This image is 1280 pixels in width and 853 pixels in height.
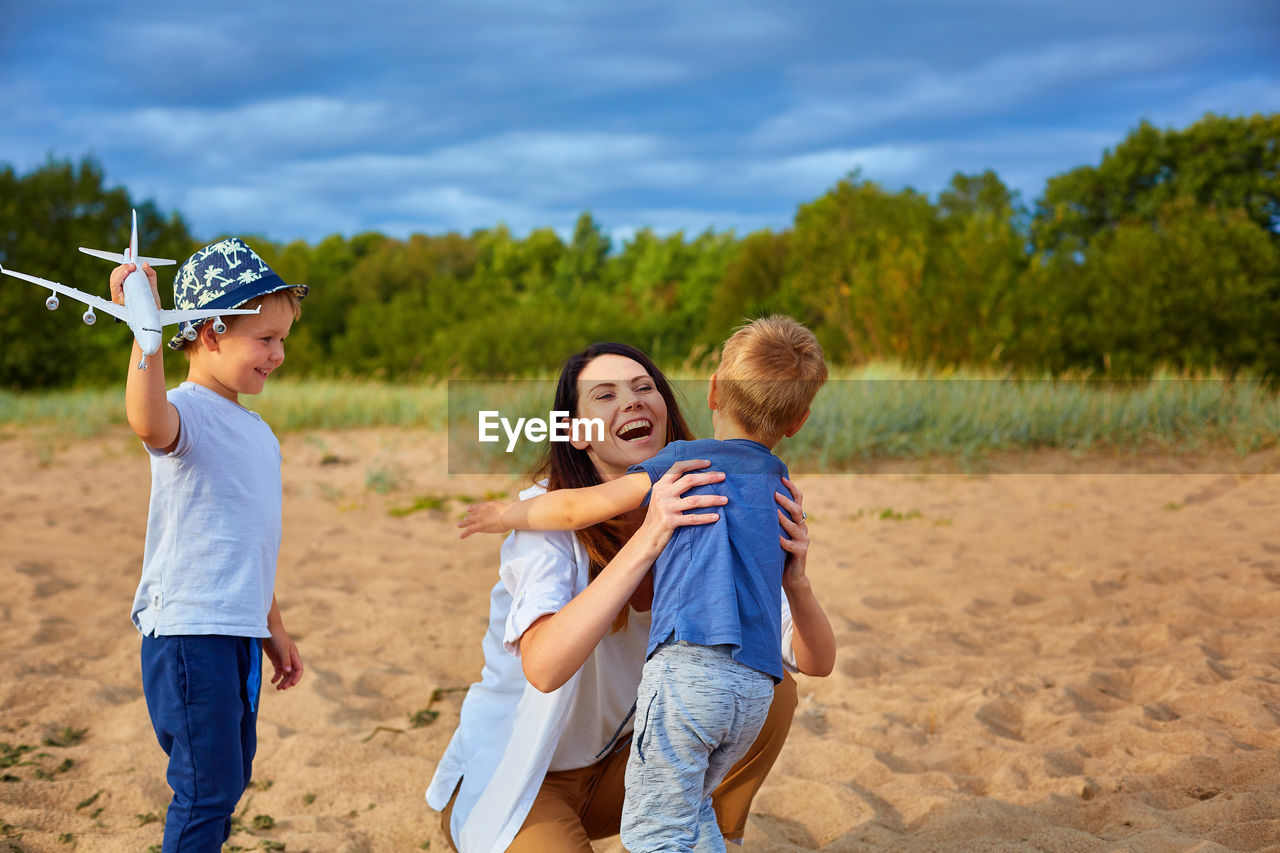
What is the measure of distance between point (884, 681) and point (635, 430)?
98.0 inches

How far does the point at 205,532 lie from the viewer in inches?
92.5

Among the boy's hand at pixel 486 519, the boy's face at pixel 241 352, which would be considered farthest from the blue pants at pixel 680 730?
the boy's face at pixel 241 352

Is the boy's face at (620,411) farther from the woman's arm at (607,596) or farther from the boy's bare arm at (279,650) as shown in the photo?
the boy's bare arm at (279,650)

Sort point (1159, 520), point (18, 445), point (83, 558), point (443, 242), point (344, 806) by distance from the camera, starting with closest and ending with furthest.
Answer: point (344, 806), point (83, 558), point (1159, 520), point (18, 445), point (443, 242)

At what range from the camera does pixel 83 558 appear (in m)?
6.35

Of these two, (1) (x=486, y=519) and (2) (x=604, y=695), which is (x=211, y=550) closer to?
(1) (x=486, y=519)

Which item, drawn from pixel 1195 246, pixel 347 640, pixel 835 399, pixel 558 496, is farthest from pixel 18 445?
pixel 1195 246

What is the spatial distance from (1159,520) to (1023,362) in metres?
8.99

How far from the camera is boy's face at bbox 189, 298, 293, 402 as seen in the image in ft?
7.84

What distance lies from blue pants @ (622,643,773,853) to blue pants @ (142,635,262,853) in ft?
3.34

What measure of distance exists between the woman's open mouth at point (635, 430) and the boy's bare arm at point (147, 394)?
1.04m

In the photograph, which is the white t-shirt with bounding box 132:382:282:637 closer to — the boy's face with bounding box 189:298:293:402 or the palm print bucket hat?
the boy's face with bounding box 189:298:293:402

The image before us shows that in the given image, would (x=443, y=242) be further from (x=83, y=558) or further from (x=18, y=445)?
(x=83, y=558)

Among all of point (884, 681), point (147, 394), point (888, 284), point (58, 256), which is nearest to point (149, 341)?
point (147, 394)
